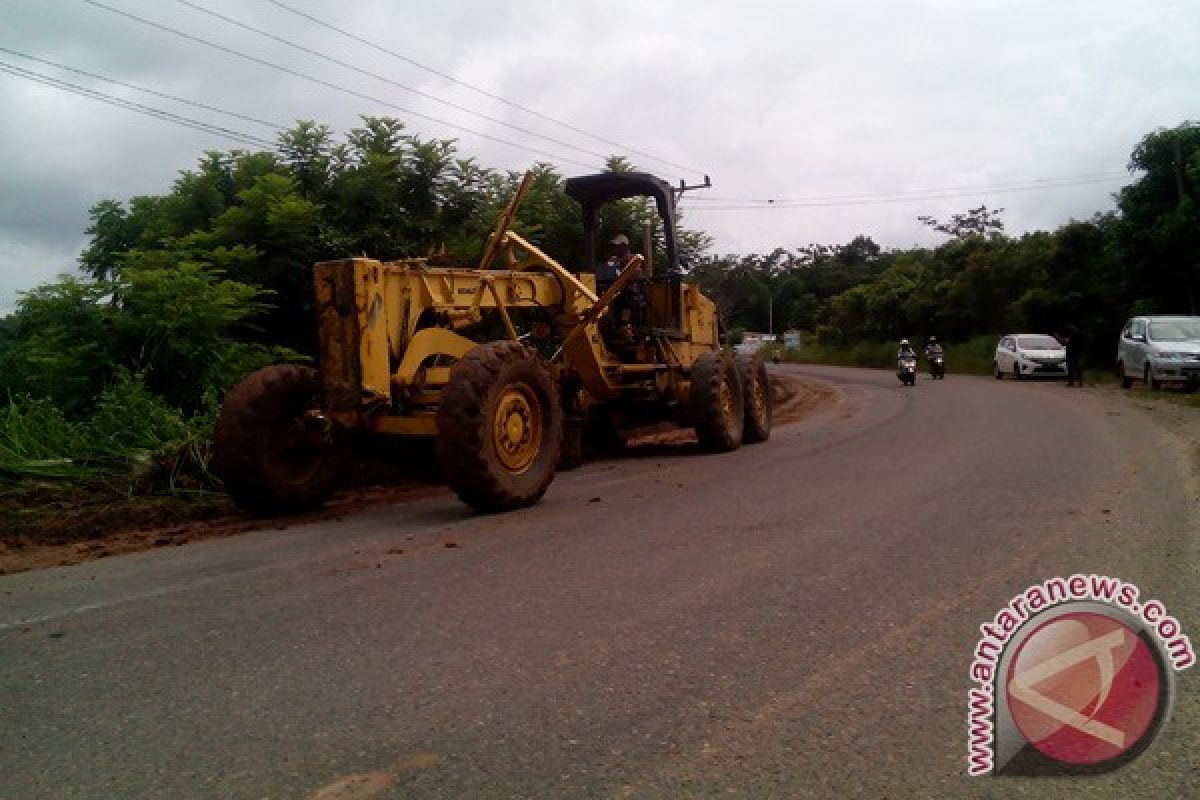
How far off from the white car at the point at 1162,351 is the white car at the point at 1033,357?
5668 millimetres

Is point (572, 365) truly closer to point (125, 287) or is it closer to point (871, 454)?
point (871, 454)

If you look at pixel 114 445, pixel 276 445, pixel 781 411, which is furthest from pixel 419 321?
pixel 781 411

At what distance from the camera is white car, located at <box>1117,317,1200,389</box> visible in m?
21.2

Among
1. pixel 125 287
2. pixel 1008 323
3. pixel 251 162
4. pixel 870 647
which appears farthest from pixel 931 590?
pixel 1008 323

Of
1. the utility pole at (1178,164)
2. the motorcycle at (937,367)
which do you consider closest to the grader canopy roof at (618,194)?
the utility pole at (1178,164)

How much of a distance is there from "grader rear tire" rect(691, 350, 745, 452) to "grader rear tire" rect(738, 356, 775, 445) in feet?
2.58

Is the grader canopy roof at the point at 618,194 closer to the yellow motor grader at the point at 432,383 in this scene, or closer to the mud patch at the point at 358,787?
the yellow motor grader at the point at 432,383

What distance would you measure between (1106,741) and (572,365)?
8.39 m

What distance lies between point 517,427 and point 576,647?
4.13m

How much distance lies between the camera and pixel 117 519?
838 cm

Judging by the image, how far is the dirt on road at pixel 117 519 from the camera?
24.2 ft

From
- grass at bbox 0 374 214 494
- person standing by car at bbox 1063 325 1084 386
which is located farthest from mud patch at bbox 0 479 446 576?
person standing by car at bbox 1063 325 1084 386

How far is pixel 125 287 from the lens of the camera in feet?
39.9

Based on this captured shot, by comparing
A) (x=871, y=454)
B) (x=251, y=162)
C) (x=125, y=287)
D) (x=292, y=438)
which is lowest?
(x=871, y=454)
